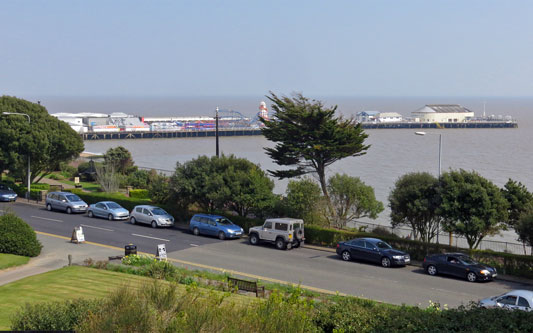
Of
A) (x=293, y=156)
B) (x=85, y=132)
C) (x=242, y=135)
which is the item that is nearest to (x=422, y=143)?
(x=242, y=135)

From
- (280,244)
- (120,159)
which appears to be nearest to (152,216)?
(280,244)

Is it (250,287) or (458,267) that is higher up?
(250,287)

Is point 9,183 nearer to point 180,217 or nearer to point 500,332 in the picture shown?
point 180,217

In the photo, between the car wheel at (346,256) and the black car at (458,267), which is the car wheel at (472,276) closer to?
the black car at (458,267)

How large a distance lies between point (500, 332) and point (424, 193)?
864 inches

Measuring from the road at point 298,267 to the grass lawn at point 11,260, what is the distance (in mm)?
5442

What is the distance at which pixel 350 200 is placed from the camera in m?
38.0

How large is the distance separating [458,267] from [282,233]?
9579 millimetres

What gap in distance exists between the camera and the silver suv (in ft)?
104

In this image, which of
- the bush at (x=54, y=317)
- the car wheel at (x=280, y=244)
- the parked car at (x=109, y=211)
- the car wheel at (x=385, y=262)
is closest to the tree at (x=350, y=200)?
the car wheel at (x=280, y=244)

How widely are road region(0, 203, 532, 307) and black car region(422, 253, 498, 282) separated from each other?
31 centimetres

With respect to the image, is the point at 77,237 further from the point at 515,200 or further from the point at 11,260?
the point at 515,200

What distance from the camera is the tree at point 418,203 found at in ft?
105

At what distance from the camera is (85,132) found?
6137 inches
